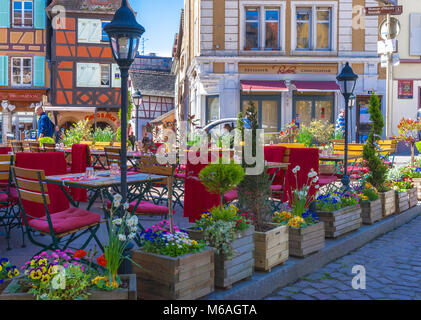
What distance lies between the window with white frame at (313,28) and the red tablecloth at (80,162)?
14833 millimetres

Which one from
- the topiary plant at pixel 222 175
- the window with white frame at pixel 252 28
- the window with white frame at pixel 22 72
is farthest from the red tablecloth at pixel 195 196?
the window with white frame at pixel 22 72

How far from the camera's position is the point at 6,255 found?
14.9 feet

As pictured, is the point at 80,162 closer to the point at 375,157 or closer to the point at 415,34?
the point at 375,157

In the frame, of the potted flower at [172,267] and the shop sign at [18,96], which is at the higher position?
the shop sign at [18,96]

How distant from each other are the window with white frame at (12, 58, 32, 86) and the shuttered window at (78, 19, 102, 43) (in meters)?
3.36

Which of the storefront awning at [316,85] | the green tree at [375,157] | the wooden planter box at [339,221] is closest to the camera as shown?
the wooden planter box at [339,221]

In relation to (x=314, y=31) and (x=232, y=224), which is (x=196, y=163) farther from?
(x=314, y=31)

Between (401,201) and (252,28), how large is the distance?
14330 millimetres

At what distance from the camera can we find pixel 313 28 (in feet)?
66.4

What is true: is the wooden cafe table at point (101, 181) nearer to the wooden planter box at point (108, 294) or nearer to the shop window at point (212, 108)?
the wooden planter box at point (108, 294)

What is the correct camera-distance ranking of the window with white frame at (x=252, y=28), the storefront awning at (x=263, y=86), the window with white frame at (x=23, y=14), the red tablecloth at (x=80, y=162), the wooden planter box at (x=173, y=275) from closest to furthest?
the wooden planter box at (x=173, y=275) < the red tablecloth at (x=80, y=162) < the storefront awning at (x=263, y=86) < the window with white frame at (x=252, y=28) < the window with white frame at (x=23, y=14)

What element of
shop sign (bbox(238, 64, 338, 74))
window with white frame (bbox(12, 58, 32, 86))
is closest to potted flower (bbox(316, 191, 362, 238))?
shop sign (bbox(238, 64, 338, 74))

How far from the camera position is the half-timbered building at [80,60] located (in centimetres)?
2556

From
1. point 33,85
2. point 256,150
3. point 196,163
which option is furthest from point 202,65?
point 256,150
